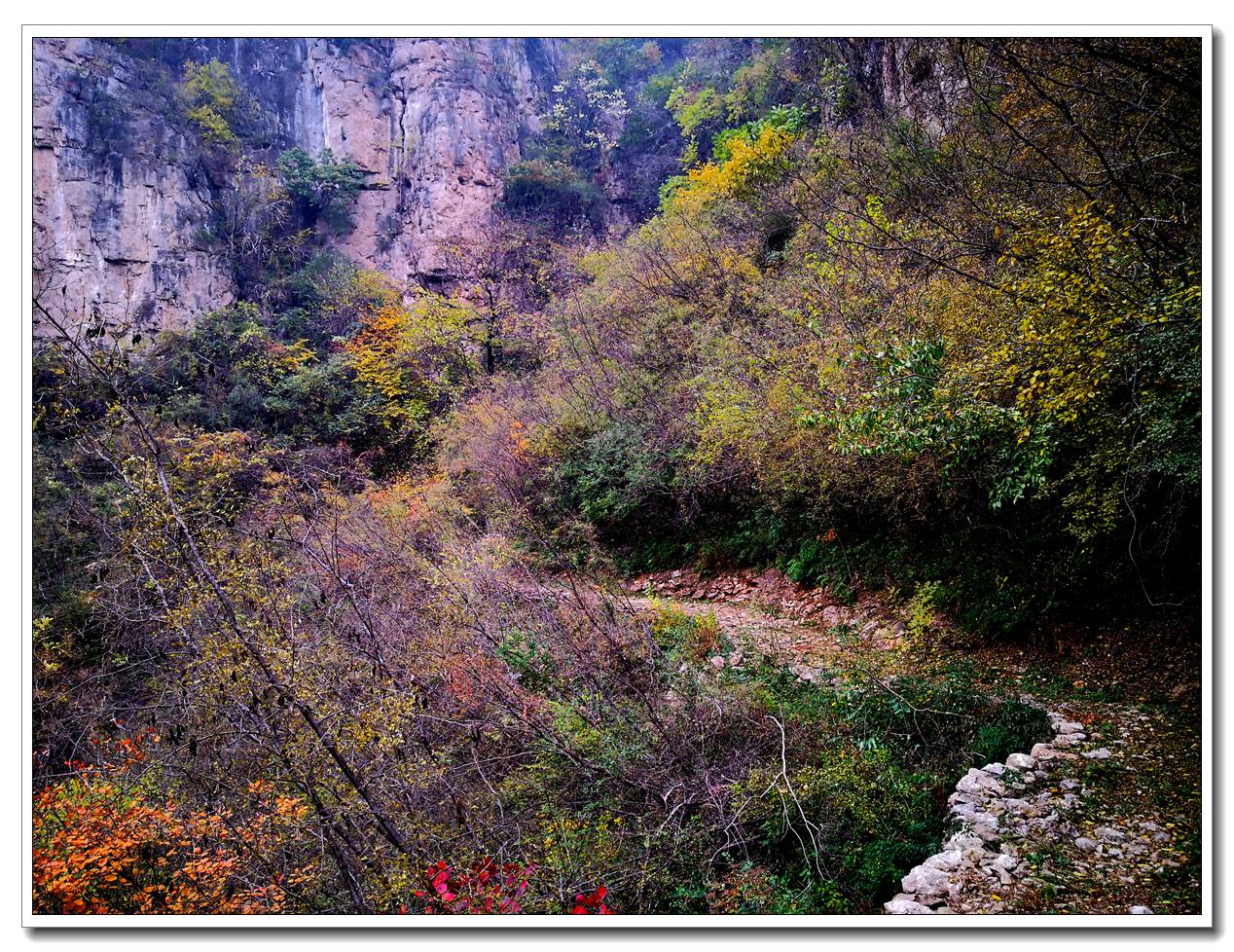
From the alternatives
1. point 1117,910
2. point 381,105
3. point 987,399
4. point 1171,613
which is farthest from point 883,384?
point 381,105

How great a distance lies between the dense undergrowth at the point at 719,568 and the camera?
3959 millimetres

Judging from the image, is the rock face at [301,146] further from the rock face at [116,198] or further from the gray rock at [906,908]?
the gray rock at [906,908]

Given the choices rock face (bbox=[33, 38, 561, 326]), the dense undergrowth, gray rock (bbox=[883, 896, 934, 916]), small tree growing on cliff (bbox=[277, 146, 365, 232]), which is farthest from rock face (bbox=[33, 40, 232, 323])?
gray rock (bbox=[883, 896, 934, 916])

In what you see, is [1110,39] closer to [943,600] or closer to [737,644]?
[943,600]

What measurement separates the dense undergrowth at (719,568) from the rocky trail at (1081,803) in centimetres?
33

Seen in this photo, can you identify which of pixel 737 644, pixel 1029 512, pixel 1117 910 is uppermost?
pixel 1029 512

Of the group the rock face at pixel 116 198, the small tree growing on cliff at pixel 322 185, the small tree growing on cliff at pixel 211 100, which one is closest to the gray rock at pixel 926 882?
the rock face at pixel 116 198

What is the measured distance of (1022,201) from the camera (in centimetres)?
577

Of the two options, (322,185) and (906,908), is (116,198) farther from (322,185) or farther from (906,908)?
(906,908)

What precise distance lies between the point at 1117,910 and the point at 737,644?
14.2 feet

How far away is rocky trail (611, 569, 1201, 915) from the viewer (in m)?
3.08

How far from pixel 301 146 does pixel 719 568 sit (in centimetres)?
1925

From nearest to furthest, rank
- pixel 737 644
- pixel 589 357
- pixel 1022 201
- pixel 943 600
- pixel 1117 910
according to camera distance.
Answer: pixel 1117 910 < pixel 1022 201 < pixel 943 600 < pixel 737 644 < pixel 589 357

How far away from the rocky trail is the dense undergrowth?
0.33m
